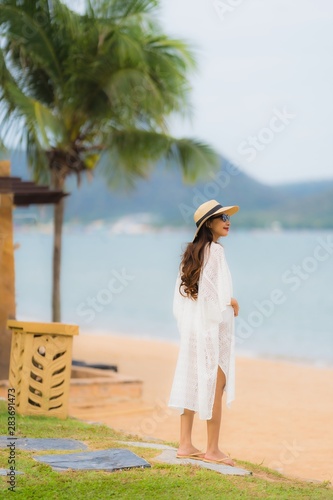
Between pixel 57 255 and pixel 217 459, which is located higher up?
pixel 57 255

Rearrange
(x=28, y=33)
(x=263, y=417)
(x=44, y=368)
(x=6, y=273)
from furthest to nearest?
1. (x=28, y=33)
2. (x=263, y=417)
3. (x=6, y=273)
4. (x=44, y=368)

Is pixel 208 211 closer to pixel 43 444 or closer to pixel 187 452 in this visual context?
pixel 187 452

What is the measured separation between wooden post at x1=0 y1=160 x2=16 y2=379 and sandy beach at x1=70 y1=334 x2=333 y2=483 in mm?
1172

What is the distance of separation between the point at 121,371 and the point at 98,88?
5.33m

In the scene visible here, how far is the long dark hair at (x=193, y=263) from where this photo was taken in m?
6.81

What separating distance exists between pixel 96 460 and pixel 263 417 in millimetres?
5673

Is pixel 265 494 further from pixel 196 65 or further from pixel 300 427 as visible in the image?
pixel 196 65

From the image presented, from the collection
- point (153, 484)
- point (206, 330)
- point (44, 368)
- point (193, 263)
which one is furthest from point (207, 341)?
point (44, 368)

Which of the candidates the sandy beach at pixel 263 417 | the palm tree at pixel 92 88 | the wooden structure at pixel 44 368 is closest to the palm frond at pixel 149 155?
the palm tree at pixel 92 88

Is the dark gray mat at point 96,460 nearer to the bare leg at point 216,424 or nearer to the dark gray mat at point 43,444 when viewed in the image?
the dark gray mat at point 43,444

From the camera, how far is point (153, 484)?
19.3 ft

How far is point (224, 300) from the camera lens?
6695mm

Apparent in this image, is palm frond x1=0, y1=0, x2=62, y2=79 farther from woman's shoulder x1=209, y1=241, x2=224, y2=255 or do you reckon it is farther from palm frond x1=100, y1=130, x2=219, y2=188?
woman's shoulder x1=209, y1=241, x2=224, y2=255

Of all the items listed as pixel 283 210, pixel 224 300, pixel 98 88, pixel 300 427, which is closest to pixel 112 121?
pixel 98 88
